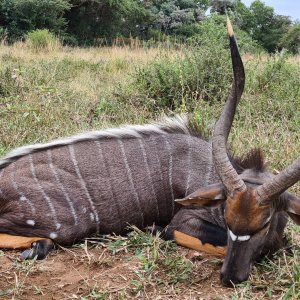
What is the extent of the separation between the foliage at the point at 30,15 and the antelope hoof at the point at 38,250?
1712cm

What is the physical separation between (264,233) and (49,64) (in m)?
6.01

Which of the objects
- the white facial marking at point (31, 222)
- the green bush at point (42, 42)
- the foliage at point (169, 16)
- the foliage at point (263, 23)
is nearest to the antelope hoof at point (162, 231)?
the white facial marking at point (31, 222)

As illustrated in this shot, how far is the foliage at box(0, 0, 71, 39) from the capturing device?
19703mm

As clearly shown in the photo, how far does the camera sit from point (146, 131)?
3652 mm

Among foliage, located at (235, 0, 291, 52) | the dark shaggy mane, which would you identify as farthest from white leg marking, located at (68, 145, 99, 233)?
foliage, located at (235, 0, 291, 52)

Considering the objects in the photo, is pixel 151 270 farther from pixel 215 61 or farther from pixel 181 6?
pixel 181 6

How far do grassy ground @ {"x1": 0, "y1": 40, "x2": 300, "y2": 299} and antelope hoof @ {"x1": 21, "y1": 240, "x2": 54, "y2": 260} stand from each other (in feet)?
0.20

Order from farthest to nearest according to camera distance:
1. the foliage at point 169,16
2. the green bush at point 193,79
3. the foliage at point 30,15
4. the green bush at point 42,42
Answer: the foliage at point 169,16 < the foliage at point 30,15 < the green bush at point 42,42 < the green bush at point 193,79

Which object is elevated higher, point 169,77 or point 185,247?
point 169,77

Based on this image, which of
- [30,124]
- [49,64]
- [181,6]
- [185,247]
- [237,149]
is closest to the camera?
[185,247]

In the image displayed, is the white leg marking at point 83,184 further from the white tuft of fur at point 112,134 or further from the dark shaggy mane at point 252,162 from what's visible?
the dark shaggy mane at point 252,162

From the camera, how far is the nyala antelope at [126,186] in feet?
10.2

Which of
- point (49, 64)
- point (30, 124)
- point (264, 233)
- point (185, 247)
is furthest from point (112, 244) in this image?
point (49, 64)

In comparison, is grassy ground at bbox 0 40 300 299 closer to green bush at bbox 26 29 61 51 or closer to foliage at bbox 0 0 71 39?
green bush at bbox 26 29 61 51
